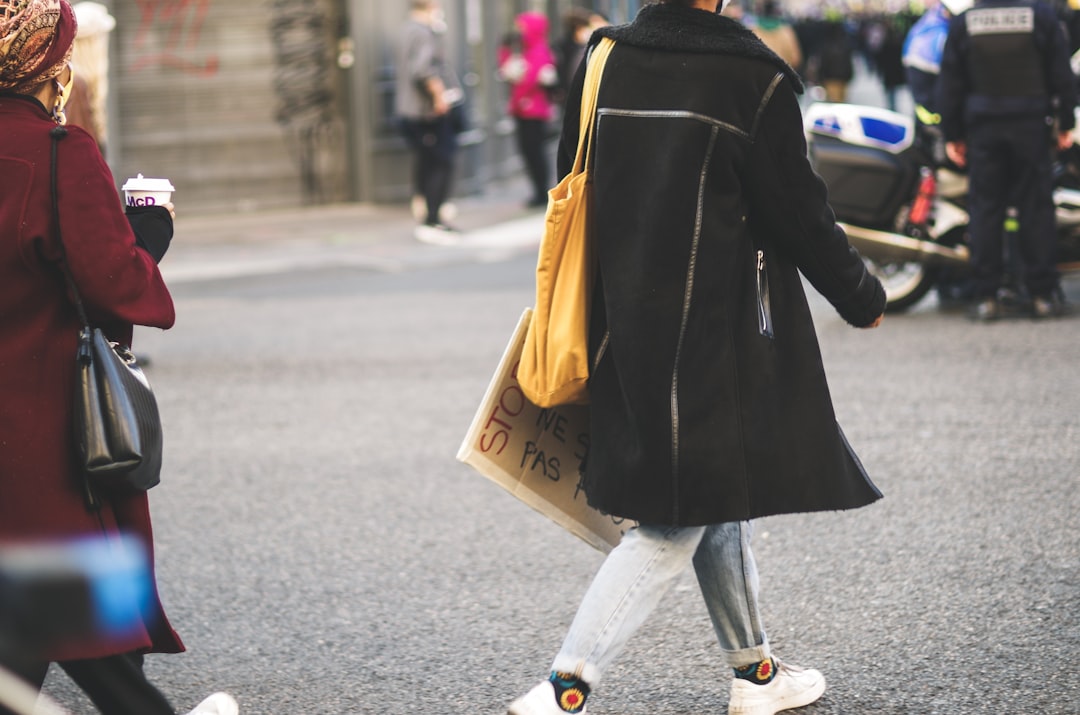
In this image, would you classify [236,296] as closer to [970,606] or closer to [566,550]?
[566,550]

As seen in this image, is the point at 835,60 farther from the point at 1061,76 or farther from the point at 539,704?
the point at 539,704

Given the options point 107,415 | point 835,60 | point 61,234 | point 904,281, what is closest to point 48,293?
point 61,234

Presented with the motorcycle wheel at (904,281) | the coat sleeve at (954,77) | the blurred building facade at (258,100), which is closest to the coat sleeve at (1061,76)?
the coat sleeve at (954,77)

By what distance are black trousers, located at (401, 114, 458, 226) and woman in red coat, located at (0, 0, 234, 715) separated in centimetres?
1058

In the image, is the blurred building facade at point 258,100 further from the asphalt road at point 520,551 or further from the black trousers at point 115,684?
the black trousers at point 115,684

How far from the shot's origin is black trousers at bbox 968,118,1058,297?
8.22 m

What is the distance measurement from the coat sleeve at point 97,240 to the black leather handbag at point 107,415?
0.9 inches

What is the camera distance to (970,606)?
4.31 meters

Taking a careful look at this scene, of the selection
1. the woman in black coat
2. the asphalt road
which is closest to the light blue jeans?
the woman in black coat

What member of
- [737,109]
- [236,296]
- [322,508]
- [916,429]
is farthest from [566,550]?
[236,296]

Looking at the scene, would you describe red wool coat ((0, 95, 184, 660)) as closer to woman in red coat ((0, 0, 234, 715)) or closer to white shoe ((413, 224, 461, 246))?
woman in red coat ((0, 0, 234, 715))

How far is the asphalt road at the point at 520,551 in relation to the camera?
391 cm

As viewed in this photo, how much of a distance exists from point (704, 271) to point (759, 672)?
104cm

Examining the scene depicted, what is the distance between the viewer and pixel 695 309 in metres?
3.09
